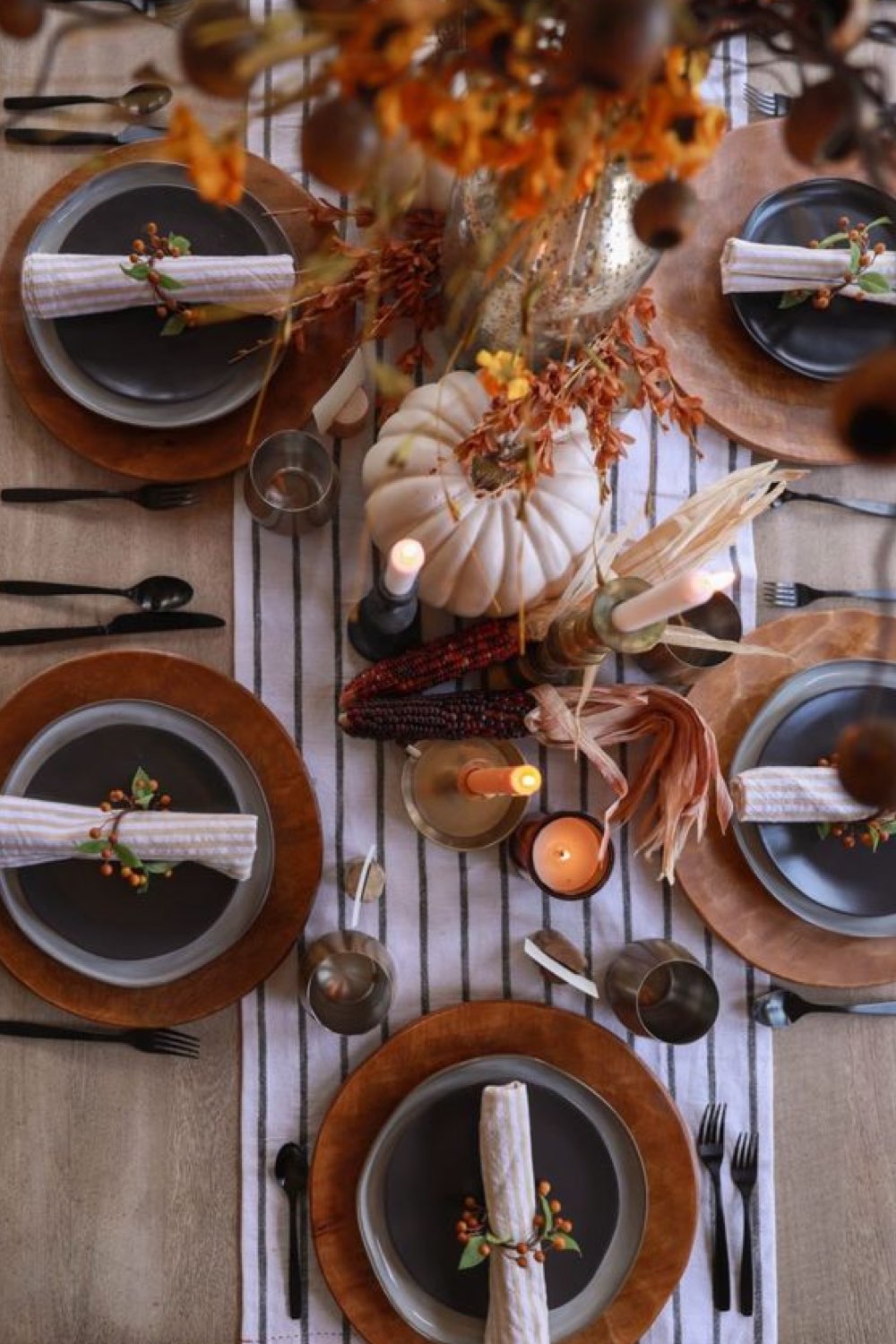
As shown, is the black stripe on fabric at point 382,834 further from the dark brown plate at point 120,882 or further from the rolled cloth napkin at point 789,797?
the rolled cloth napkin at point 789,797

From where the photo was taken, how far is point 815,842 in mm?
1313

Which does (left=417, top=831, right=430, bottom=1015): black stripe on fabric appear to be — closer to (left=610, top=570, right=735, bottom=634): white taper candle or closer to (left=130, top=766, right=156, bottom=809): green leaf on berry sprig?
(left=130, top=766, right=156, bottom=809): green leaf on berry sprig

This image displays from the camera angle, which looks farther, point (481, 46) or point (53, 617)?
point (53, 617)

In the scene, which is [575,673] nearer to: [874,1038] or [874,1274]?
[874,1038]

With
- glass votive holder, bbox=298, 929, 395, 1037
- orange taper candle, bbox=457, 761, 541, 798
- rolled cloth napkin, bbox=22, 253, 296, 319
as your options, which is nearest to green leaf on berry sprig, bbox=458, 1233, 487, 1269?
glass votive holder, bbox=298, 929, 395, 1037

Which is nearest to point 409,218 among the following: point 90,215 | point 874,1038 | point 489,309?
point 489,309

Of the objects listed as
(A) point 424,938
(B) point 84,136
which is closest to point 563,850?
(A) point 424,938

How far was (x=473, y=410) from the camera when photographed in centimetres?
118

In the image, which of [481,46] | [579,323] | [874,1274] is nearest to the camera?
[481,46]

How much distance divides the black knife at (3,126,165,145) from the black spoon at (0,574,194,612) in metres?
0.51

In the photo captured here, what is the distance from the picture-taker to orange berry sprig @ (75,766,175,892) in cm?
120

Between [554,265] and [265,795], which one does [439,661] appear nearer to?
[265,795]

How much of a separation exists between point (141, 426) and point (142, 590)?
→ 0.18m

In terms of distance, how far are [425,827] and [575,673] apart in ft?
0.79
